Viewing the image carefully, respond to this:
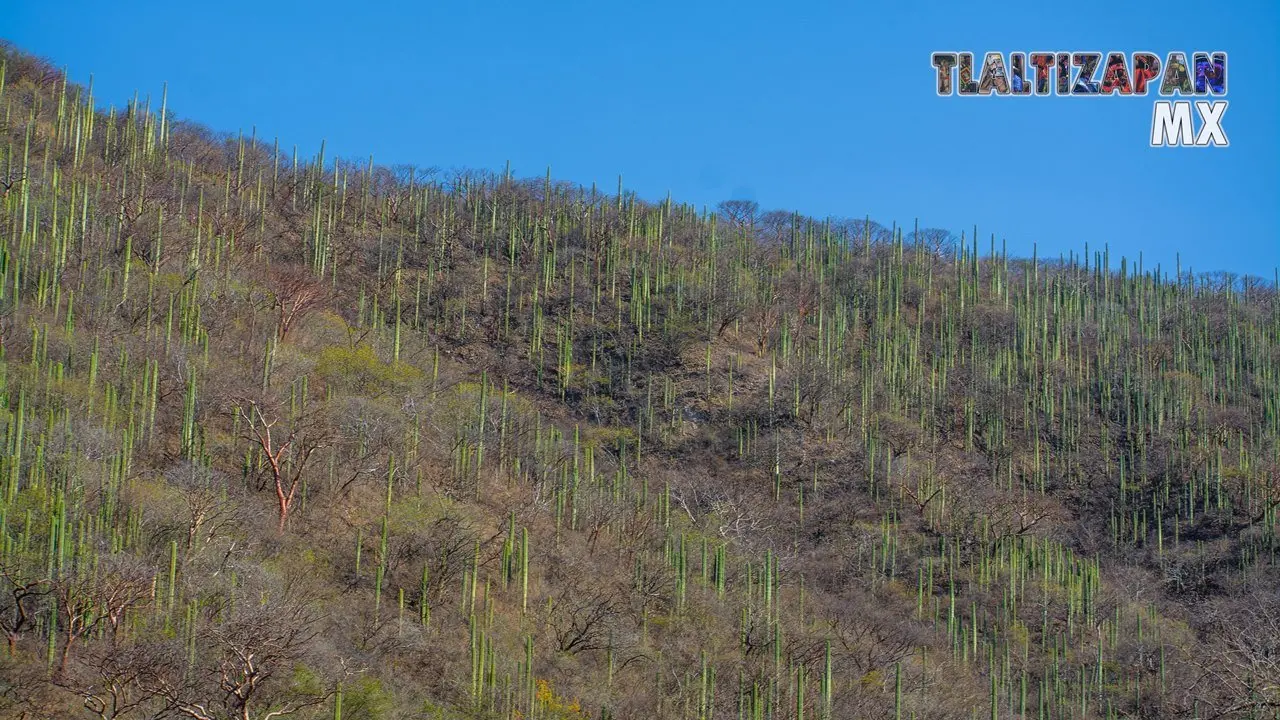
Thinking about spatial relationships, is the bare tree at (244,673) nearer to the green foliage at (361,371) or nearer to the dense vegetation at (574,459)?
the dense vegetation at (574,459)

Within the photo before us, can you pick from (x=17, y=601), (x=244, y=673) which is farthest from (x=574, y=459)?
(x=17, y=601)

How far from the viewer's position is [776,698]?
105ft

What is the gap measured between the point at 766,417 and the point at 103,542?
2958 centimetres

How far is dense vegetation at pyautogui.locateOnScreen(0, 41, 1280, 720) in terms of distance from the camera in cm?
2911

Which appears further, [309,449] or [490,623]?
[309,449]

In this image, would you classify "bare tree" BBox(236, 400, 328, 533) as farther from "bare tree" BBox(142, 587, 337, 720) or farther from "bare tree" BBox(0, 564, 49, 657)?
"bare tree" BBox(0, 564, 49, 657)

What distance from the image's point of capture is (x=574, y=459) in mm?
42375

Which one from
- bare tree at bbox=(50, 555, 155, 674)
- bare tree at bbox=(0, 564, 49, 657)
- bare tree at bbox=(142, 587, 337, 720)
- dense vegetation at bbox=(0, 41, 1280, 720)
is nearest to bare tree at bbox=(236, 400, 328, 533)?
dense vegetation at bbox=(0, 41, 1280, 720)

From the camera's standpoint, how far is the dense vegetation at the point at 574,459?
2911 centimetres

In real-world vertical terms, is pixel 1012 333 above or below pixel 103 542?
above

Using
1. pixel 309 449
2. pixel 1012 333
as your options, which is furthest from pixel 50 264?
pixel 1012 333

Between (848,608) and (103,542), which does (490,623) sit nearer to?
(103,542)

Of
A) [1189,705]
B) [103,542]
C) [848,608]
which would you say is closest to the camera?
[103,542]

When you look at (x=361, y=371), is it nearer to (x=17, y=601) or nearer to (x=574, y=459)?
(x=574, y=459)
